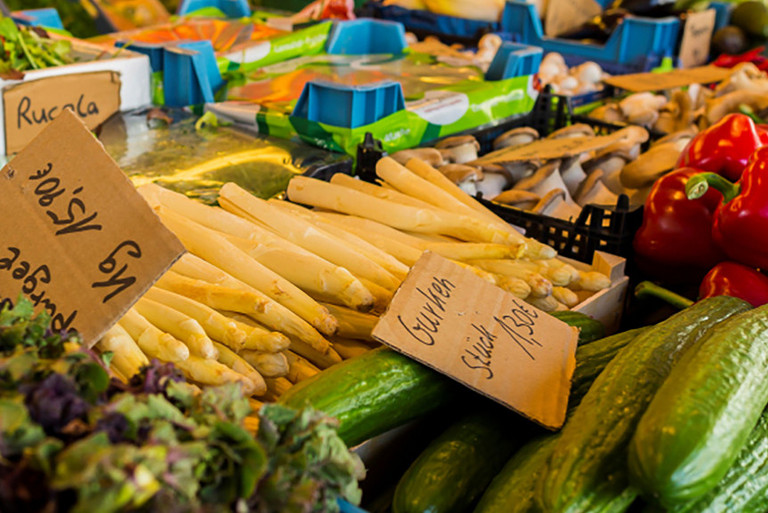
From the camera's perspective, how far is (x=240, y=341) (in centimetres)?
125

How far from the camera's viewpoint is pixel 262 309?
1312mm

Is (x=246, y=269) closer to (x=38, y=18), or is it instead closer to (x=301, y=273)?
(x=301, y=273)

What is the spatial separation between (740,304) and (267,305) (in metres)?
0.95

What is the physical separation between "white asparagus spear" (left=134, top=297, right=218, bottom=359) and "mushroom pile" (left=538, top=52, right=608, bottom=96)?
9.52 ft

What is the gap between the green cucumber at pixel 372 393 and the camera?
1.10m

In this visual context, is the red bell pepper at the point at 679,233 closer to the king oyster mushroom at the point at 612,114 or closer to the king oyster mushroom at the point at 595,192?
the king oyster mushroom at the point at 595,192

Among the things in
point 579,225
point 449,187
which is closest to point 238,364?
point 449,187

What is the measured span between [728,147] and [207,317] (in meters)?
1.53

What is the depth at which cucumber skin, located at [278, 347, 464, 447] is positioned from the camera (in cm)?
110

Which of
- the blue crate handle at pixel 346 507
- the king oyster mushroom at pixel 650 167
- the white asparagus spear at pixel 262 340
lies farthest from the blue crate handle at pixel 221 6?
the blue crate handle at pixel 346 507

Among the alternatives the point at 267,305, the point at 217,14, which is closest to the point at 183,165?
the point at 267,305

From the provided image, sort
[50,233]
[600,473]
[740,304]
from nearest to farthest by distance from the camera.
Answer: [600,473]
[50,233]
[740,304]

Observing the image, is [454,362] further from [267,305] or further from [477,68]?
[477,68]

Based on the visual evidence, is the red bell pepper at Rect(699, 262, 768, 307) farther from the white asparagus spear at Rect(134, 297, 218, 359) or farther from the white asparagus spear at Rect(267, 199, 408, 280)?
the white asparagus spear at Rect(134, 297, 218, 359)
